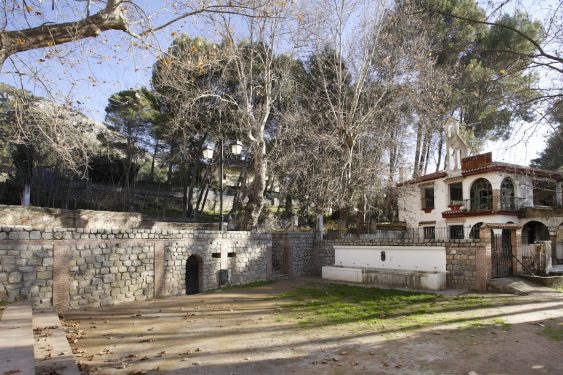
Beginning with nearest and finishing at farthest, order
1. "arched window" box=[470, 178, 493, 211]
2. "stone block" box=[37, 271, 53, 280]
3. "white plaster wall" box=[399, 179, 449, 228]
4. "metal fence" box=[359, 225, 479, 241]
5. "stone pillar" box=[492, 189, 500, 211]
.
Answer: "stone block" box=[37, 271, 53, 280]
"metal fence" box=[359, 225, 479, 241]
"stone pillar" box=[492, 189, 500, 211]
"arched window" box=[470, 178, 493, 211]
"white plaster wall" box=[399, 179, 449, 228]

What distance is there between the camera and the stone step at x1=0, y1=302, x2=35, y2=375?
14.8 feet

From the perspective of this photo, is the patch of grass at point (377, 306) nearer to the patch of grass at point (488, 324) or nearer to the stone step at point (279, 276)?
the patch of grass at point (488, 324)

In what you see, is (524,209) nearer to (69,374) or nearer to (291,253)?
(291,253)

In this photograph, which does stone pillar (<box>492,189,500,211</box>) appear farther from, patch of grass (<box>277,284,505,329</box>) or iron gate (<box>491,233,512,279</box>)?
patch of grass (<box>277,284,505,329</box>)

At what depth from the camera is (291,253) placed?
61.7ft

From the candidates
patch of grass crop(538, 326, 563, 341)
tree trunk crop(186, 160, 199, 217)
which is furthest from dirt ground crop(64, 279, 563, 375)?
tree trunk crop(186, 160, 199, 217)

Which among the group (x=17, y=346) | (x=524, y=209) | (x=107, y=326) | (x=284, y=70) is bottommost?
(x=107, y=326)

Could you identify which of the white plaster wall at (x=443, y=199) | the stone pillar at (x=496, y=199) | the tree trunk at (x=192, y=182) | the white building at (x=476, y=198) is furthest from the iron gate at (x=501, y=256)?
the tree trunk at (x=192, y=182)

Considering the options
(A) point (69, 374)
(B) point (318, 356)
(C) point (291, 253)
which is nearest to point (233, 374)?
(B) point (318, 356)

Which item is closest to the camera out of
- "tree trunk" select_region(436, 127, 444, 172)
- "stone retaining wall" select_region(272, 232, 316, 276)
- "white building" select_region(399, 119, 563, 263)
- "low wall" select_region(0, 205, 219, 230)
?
"low wall" select_region(0, 205, 219, 230)

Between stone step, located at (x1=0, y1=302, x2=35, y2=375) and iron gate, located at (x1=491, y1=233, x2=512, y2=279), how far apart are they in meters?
13.2

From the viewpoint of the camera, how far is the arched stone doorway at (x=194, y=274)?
567 inches

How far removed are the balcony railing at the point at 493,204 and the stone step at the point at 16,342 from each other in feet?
75.3

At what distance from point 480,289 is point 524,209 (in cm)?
1232
